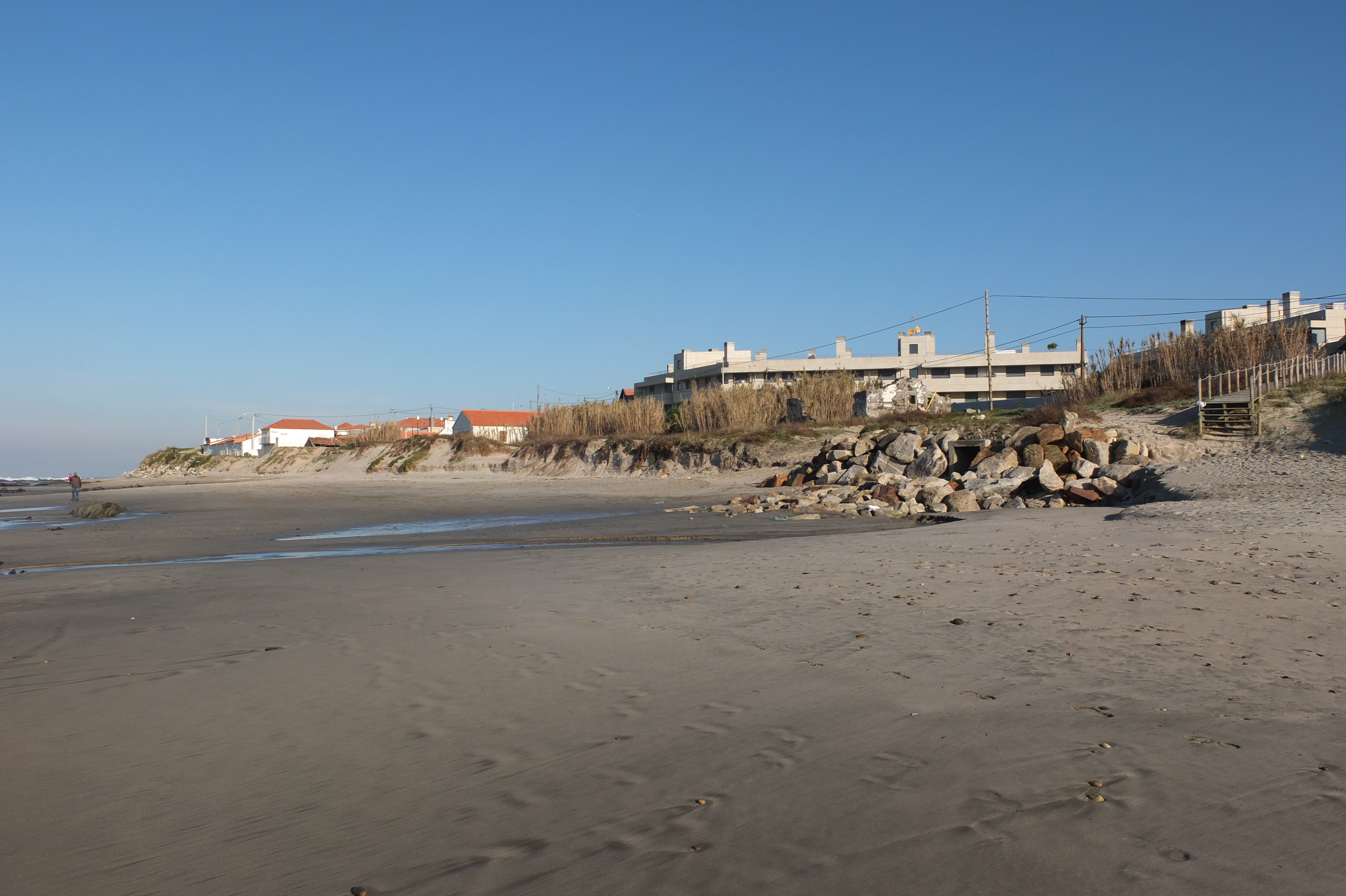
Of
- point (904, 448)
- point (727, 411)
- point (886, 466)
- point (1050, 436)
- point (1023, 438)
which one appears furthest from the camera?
point (727, 411)

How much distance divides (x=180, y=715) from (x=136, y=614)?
3719mm

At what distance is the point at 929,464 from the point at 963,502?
5803 mm

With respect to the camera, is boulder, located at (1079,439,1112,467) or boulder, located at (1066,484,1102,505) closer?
boulder, located at (1066,484,1102,505)

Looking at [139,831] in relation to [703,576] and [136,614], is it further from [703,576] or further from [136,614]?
[703,576]

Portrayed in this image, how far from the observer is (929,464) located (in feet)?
70.4

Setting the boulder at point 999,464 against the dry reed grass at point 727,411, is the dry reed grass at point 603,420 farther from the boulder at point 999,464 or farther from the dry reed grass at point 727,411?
the boulder at point 999,464

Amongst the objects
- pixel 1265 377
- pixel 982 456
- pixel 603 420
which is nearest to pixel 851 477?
pixel 982 456

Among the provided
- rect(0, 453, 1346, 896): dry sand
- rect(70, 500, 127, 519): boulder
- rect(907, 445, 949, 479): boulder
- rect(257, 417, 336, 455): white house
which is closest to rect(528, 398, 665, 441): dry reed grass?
rect(907, 445, 949, 479): boulder

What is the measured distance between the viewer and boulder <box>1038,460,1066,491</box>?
16906mm

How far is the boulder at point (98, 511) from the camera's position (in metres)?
23.2

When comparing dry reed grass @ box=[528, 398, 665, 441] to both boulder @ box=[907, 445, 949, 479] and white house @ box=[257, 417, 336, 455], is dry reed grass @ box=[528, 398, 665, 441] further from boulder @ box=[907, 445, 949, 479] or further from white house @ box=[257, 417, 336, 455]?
white house @ box=[257, 417, 336, 455]

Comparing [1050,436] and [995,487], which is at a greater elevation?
[1050,436]

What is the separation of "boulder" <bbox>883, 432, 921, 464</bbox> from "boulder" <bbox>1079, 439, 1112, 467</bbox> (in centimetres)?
441

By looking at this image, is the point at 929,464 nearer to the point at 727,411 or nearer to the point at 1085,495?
the point at 1085,495
